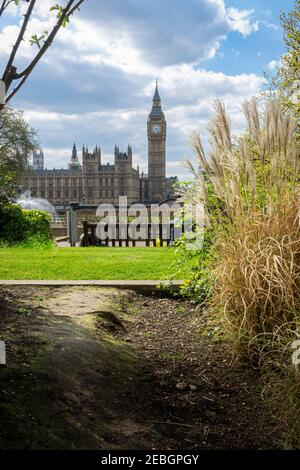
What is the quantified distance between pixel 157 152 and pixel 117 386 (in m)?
116

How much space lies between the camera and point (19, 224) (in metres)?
12.0

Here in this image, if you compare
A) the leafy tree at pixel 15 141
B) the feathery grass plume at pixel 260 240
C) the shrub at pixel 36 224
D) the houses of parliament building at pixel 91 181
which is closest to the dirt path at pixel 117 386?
the feathery grass plume at pixel 260 240

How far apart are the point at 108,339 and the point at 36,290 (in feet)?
5.25

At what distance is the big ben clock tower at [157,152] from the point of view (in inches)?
4478

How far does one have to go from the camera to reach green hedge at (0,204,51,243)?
39.0 ft

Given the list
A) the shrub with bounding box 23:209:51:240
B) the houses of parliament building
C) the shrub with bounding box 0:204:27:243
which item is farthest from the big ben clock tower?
the shrub with bounding box 0:204:27:243

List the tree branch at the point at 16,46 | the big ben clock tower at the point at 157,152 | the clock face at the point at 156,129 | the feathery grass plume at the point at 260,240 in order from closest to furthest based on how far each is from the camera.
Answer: the feathery grass plume at the point at 260,240 < the tree branch at the point at 16,46 < the big ben clock tower at the point at 157,152 < the clock face at the point at 156,129

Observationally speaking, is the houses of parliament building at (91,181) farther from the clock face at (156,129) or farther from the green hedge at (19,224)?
the green hedge at (19,224)

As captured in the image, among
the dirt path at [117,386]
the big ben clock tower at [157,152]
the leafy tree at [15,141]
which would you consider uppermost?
the big ben clock tower at [157,152]

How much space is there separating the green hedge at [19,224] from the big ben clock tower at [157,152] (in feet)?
323

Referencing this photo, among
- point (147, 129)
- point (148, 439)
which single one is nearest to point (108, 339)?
point (148, 439)

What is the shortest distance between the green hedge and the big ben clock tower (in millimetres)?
98578

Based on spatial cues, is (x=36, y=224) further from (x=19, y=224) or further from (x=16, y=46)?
(x=16, y=46)
